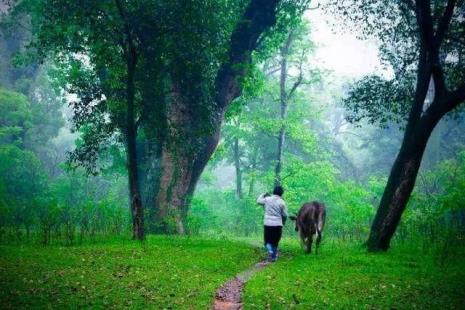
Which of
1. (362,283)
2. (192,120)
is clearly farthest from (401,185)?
(192,120)

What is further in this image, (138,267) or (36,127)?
(36,127)

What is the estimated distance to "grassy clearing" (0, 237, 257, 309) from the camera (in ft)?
26.0

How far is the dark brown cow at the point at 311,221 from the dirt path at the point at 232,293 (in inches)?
157

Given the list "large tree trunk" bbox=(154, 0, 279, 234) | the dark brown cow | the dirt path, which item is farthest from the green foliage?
the dirt path

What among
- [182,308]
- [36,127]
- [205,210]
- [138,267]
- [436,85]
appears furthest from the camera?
[36,127]

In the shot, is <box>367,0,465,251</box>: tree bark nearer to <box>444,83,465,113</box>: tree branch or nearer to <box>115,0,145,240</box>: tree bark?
<box>444,83,465,113</box>: tree branch

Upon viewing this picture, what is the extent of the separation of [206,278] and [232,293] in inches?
49.5

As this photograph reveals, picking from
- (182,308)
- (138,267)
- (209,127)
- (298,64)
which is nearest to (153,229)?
(209,127)

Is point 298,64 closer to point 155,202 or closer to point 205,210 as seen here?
point 205,210

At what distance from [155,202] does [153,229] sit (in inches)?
56.2

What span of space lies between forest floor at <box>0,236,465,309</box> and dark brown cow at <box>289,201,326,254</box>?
44.4 inches

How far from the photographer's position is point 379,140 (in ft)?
172

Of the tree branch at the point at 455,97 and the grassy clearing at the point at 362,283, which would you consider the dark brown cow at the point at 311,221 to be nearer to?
the grassy clearing at the point at 362,283

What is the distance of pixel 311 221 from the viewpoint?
15.6 metres
